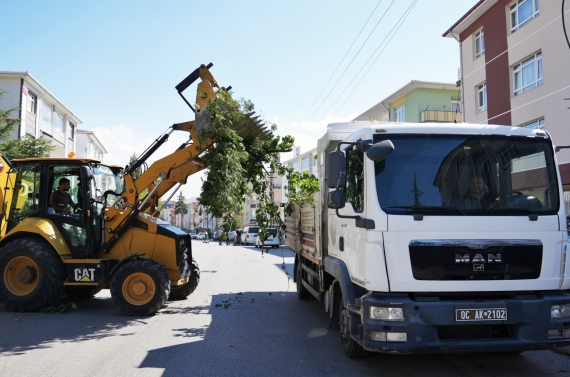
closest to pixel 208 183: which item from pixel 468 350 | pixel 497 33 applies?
pixel 468 350

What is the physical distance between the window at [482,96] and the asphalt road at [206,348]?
18009 millimetres

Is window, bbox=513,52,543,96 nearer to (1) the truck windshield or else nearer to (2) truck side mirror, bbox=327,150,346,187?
(1) the truck windshield

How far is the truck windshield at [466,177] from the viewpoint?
489cm

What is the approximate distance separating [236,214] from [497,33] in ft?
59.2

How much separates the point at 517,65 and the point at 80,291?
19705 millimetres

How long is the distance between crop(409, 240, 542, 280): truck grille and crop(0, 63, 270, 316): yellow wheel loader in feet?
17.2

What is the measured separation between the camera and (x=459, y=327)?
4.75 metres

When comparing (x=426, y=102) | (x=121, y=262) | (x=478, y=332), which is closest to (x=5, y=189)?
(x=121, y=262)

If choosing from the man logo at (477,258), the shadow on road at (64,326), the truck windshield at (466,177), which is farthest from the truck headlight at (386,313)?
the shadow on road at (64,326)

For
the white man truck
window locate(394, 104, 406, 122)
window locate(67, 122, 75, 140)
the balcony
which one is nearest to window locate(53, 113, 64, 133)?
window locate(67, 122, 75, 140)

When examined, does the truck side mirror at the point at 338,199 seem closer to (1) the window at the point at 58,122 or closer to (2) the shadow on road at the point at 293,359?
(2) the shadow on road at the point at 293,359

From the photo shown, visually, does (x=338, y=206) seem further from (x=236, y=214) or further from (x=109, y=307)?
(x=109, y=307)

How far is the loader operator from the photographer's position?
30.1 feet

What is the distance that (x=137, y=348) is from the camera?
639 cm
